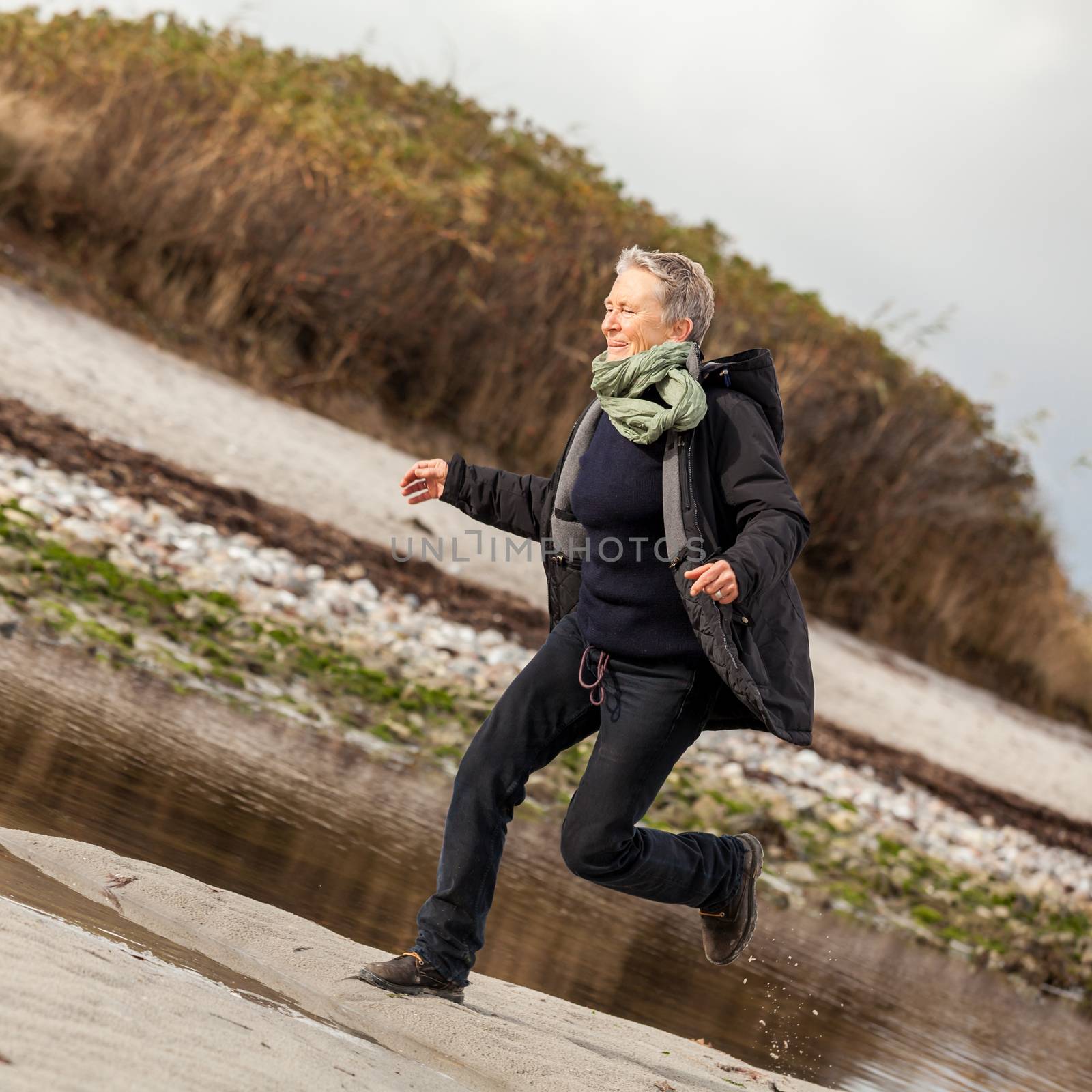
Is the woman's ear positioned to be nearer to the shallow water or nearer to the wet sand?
the wet sand

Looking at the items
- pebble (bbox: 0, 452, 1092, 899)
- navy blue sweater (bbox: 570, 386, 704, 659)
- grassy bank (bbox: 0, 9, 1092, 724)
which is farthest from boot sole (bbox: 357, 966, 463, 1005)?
grassy bank (bbox: 0, 9, 1092, 724)

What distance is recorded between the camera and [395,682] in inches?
312

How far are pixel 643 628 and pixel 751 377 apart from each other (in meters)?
0.63

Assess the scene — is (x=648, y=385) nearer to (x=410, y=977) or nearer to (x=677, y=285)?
(x=677, y=285)

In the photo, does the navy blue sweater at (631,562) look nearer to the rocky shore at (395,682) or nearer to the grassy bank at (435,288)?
the rocky shore at (395,682)

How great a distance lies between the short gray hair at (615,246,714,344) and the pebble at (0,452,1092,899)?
3677 mm

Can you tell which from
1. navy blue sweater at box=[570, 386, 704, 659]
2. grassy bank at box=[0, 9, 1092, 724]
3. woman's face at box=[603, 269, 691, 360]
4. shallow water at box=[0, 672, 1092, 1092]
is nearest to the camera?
navy blue sweater at box=[570, 386, 704, 659]

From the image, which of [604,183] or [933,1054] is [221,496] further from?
[604,183]

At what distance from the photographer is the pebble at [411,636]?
7.92 m

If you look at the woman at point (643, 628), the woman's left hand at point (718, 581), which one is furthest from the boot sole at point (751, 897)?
the woman's left hand at point (718, 581)

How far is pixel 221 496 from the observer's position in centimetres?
920

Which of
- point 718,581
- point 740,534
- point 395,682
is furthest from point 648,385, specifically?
point 395,682

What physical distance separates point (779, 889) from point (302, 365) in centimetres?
792

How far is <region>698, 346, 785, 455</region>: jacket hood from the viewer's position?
352cm
